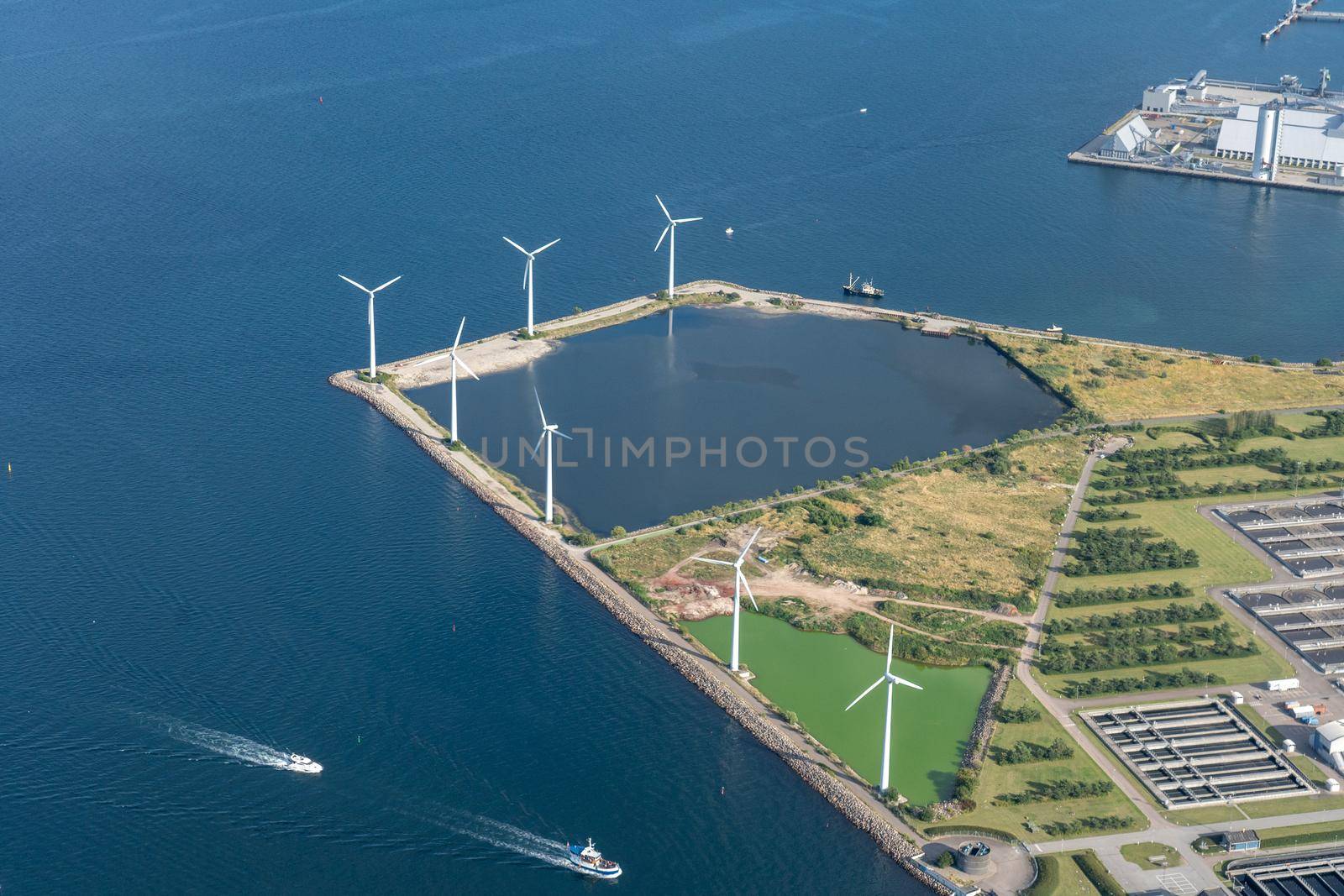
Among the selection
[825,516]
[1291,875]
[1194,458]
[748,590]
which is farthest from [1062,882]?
[1194,458]

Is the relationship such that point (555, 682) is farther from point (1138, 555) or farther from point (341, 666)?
point (1138, 555)

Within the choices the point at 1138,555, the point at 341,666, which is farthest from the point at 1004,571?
the point at 341,666

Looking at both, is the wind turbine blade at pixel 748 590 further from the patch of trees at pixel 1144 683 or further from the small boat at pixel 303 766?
the small boat at pixel 303 766

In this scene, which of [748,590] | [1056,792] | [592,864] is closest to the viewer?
[592,864]

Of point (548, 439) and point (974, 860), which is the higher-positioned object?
point (548, 439)

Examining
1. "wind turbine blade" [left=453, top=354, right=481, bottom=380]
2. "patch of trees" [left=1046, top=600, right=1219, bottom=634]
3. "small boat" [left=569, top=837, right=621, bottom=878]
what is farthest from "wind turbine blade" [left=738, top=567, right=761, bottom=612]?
"wind turbine blade" [left=453, top=354, right=481, bottom=380]

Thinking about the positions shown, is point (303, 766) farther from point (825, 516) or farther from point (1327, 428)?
point (1327, 428)

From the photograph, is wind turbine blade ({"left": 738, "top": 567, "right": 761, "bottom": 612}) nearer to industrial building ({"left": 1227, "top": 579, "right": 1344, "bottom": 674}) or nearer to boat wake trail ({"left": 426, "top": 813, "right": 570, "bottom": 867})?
boat wake trail ({"left": 426, "top": 813, "right": 570, "bottom": 867})
